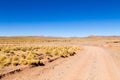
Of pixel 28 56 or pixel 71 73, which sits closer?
pixel 71 73

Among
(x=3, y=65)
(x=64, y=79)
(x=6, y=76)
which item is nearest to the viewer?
(x=64, y=79)

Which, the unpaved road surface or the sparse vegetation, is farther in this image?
the sparse vegetation

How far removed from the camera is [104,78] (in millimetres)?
10867

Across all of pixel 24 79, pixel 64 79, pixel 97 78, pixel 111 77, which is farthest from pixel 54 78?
pixel 111 77

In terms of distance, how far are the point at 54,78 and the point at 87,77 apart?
6.32ft

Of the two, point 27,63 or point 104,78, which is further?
point 27,63

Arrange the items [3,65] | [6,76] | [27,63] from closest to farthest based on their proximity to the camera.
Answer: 1. [6,76]
2. [3,65]
3. [27,63]

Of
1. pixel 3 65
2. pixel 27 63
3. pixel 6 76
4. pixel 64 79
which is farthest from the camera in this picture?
pixel 27 63

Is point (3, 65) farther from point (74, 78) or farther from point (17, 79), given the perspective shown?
point (74, 78)

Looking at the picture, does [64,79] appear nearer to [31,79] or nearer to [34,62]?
[31,79]

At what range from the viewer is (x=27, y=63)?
1605 cm

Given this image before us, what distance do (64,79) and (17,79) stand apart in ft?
8.62

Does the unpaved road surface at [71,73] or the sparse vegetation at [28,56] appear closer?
the unpaved road surface at [71,73]

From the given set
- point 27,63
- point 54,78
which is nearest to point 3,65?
point 27,63
